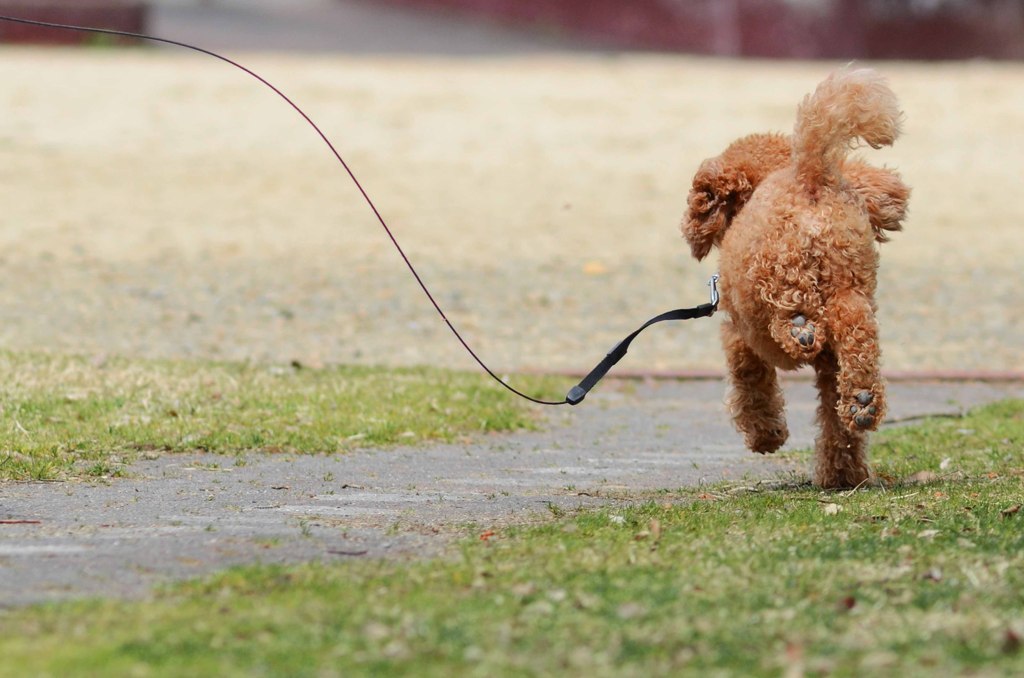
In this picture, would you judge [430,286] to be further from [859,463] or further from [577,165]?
[859,463]

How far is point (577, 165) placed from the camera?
17.6m

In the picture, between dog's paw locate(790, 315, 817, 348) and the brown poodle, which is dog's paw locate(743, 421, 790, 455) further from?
dog's paw locate(790, 315, 817, 348)

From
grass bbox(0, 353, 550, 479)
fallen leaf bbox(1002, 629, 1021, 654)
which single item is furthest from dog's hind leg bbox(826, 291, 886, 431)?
grass bbox(0, 353, 550, 479)

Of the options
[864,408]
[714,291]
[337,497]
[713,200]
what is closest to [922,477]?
→ [864,408]

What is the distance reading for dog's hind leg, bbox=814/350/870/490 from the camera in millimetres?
6445

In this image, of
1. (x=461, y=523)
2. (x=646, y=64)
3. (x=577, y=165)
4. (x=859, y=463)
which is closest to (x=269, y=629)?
(x=461, y=523)

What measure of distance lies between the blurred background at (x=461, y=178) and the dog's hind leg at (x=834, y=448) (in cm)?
376

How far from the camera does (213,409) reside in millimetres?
8016

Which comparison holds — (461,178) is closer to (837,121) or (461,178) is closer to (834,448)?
(834,448)

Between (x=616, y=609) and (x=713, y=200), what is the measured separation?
2.53m

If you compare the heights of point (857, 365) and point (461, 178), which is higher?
point (857, 365)

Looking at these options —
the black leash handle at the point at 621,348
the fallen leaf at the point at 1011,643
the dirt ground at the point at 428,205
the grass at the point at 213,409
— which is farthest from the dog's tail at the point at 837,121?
the dirt ground at the point at 428,205

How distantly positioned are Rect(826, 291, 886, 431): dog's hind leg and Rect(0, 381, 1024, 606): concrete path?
1.07 m

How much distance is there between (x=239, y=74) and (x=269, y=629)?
17659mm
